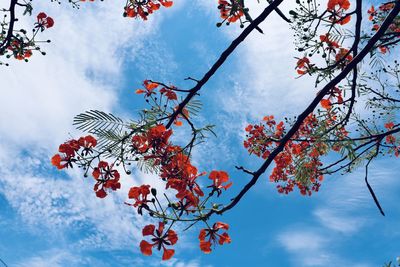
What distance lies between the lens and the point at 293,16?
3178 mm

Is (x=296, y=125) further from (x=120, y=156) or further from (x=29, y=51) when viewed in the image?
(x=29, y=51)

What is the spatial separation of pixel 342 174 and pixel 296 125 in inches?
94.9

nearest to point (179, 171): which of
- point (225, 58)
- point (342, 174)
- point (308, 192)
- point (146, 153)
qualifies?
point (146, 153)

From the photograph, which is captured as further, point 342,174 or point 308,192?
point 308,192

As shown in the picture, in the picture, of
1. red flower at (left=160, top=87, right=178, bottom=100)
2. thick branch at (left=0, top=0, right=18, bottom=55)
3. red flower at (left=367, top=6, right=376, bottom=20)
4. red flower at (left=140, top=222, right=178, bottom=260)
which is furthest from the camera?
red flower at (left=367, top=6, right=376, bottom=20)

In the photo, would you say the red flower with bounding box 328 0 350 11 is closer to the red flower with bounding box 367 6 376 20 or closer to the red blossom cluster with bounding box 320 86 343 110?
the red blossom cluster with bounding box 320 86 343 110

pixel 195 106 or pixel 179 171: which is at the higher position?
pixel 195 106

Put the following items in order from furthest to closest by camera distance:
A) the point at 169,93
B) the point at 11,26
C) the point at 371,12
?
1. the point at 371,12
2. the point at 11,26
3. the point at 169,93

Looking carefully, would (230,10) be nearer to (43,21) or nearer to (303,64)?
(303,64)

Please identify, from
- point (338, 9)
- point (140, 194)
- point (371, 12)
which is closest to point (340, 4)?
point (338, 9)

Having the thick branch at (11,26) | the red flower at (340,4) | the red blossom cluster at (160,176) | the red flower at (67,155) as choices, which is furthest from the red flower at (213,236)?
the thick branch at (11,26)

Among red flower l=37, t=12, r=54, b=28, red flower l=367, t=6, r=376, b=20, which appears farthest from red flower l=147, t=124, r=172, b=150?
red flower l=367, t=6, r=376, b=20

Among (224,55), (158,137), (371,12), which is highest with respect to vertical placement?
(371,12)

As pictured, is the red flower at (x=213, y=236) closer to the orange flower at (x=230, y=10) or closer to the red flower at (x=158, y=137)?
the red flower at (x=158, y=137)
